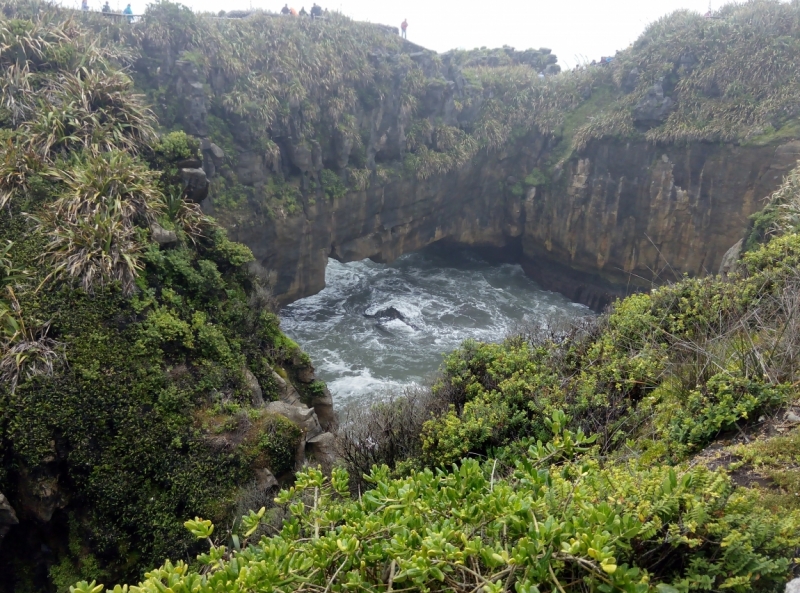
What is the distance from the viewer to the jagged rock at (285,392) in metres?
9.63

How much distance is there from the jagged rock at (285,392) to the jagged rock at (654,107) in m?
17.6

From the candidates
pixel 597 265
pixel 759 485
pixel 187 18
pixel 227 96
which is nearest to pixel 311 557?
pixel 759 485

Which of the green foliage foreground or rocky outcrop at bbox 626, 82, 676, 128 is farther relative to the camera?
rocky outcrop at bbox 626, 82, 676, 128

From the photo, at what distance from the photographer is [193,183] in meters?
10.9

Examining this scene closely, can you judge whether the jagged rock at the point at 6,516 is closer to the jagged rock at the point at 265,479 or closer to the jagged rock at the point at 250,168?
Result: the jagged rock at the point at 265,479

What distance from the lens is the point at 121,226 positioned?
28.4 feet

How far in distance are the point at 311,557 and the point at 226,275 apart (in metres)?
8.44

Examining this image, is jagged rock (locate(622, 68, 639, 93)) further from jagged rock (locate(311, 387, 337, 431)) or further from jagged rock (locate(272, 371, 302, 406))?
jagged rock (locate(272, 371, 302, 406))

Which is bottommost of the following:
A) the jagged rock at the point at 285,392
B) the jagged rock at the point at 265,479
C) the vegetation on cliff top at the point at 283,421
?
the jagged rock at the point at 265,479

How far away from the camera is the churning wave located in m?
16.5

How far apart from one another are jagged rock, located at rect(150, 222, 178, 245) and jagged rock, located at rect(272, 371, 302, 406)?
2984 mm

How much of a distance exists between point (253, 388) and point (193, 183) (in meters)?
4.74

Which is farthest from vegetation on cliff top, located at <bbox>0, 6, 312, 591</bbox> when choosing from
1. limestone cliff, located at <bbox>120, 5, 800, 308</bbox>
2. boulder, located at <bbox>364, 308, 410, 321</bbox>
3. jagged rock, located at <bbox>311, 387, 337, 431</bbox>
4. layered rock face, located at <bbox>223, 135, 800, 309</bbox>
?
Answer: boulder, located at <bbox>364, 308, 410, 321</bbox>

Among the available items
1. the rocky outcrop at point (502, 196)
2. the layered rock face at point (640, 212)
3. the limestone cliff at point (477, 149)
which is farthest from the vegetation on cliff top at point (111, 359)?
the layered rock face at point (640, 212)
